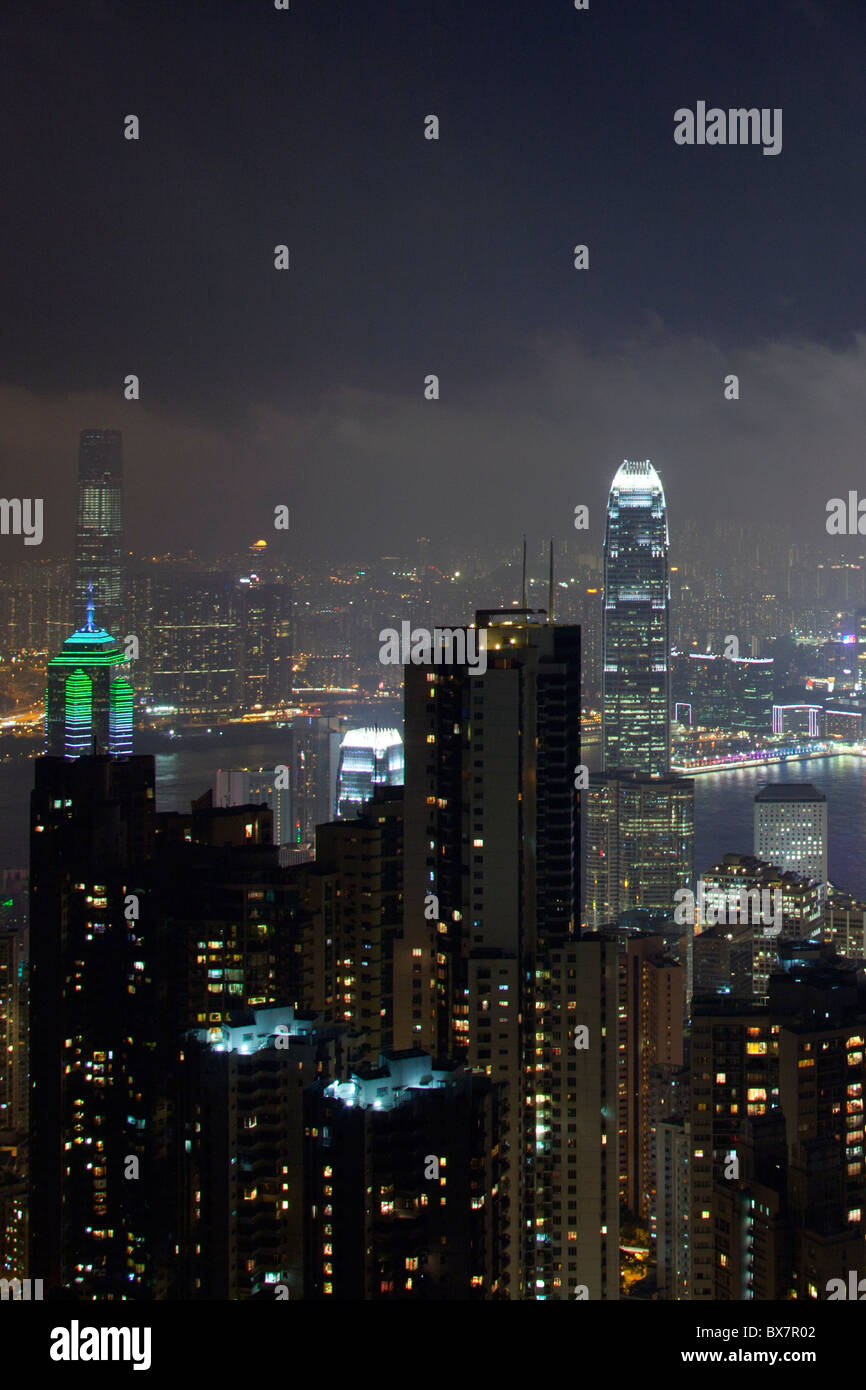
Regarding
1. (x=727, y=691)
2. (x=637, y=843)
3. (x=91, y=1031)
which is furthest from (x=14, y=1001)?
(x=727, y=691)

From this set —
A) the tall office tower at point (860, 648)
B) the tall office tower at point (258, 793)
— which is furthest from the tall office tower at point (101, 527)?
the tall office tower at point (860, 648)

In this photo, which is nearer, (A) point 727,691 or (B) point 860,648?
(B) point 860,648

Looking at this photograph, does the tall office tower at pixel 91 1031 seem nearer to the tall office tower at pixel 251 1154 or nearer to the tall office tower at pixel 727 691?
the tall office tower at pixel 251 1154

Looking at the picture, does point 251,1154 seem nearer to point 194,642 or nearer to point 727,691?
point 194,642

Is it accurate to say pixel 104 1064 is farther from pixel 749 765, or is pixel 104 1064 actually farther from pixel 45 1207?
pixel 749 765
